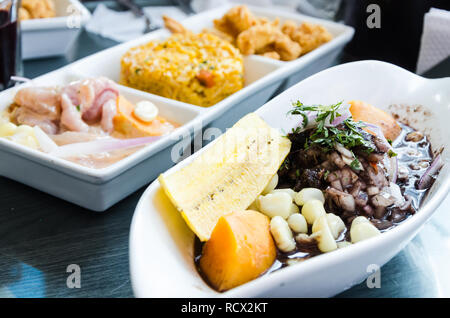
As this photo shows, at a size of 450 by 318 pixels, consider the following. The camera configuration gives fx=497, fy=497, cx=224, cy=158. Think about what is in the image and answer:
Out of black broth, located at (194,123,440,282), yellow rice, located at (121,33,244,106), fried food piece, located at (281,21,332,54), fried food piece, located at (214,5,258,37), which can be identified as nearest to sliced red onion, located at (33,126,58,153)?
yellow rice, located at (121,33,244,106)

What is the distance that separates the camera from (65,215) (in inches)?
50.9

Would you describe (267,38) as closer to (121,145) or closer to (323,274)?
(121,145)

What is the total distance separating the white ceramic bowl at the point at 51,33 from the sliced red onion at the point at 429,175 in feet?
5.22

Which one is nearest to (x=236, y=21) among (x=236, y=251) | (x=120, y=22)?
(x=120, y=22)

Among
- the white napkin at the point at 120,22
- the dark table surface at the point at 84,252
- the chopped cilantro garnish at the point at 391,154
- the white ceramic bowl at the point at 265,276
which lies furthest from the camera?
the white napkin at the point at 120,22

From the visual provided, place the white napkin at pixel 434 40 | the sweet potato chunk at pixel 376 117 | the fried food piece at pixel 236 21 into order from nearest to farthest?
the sweet potato chunk at pixel 376 117 < the white napkin at pixel 434 40 < the fried food piece at pixel 236 21

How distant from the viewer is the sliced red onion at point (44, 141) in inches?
55.1

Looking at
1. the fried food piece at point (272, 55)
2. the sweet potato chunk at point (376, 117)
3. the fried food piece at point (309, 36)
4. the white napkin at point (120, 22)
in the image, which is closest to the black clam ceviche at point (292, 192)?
the sweet potato chunk at point (376, 117)

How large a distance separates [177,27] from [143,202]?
4.54 feet

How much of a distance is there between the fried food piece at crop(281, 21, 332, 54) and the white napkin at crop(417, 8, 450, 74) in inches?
15.5

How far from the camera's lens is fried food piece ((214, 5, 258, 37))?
2219 millimetres

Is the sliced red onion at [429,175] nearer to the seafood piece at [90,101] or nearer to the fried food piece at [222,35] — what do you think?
the seafood piece at [90,101]

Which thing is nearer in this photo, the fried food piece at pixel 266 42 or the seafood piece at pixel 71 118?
the seafood piece at pixel 71 118

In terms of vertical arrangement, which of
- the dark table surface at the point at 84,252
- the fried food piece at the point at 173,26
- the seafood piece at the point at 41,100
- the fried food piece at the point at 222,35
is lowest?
the dark table surface at the point at 84,252
